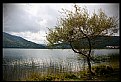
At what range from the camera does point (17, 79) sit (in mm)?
6984

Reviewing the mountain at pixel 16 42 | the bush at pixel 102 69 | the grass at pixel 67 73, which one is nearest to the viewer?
the mountain at pixel 16 42

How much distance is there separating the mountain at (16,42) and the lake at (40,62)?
13 cm

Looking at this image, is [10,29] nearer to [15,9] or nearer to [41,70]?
[15,9]

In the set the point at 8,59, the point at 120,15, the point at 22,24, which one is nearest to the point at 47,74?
the point at 8,59

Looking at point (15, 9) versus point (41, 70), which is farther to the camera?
point (41, 70)

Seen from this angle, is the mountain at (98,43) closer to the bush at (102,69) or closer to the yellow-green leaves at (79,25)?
the yellow-green leaves at (79,25)

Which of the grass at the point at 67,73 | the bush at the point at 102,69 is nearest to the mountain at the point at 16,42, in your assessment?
the grass at the point at 67,73

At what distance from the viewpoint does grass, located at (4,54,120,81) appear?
22.5ft

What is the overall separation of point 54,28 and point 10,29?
4.36ft

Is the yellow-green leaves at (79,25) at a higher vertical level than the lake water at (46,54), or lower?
higher

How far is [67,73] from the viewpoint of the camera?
724cm

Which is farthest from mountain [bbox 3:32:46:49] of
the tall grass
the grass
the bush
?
the bush

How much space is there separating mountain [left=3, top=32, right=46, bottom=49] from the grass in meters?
0.65

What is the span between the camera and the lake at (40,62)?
6.93 metres
